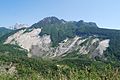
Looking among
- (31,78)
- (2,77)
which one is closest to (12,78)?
(2,77)

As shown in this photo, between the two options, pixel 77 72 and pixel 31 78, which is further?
pixel 31 78

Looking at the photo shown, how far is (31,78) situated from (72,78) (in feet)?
26.9

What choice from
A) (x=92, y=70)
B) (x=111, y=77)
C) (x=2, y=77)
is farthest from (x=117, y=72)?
(x=2, y=77)

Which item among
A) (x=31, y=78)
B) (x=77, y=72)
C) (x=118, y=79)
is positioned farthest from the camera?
(x=31, y=78)

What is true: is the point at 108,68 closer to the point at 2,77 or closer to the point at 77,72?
the point at 77,72

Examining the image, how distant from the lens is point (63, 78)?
65.5 feet

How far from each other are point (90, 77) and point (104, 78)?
199cm

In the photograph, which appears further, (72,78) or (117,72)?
(72,78)

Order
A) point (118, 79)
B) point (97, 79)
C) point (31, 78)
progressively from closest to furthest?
point (118, 79)
point (97, 79)
point (31, 78)

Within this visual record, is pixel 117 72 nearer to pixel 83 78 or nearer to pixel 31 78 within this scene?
pixel 83 78

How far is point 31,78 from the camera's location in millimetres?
28859

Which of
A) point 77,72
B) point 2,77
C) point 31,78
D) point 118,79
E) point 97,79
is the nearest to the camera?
point 118,79

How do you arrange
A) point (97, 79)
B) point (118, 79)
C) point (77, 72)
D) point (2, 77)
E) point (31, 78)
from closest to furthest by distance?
point (118, 79) < point (97, 79) < point (77, 72) < point (31, 78) < point (2, 77)

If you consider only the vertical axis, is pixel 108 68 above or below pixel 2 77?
above
